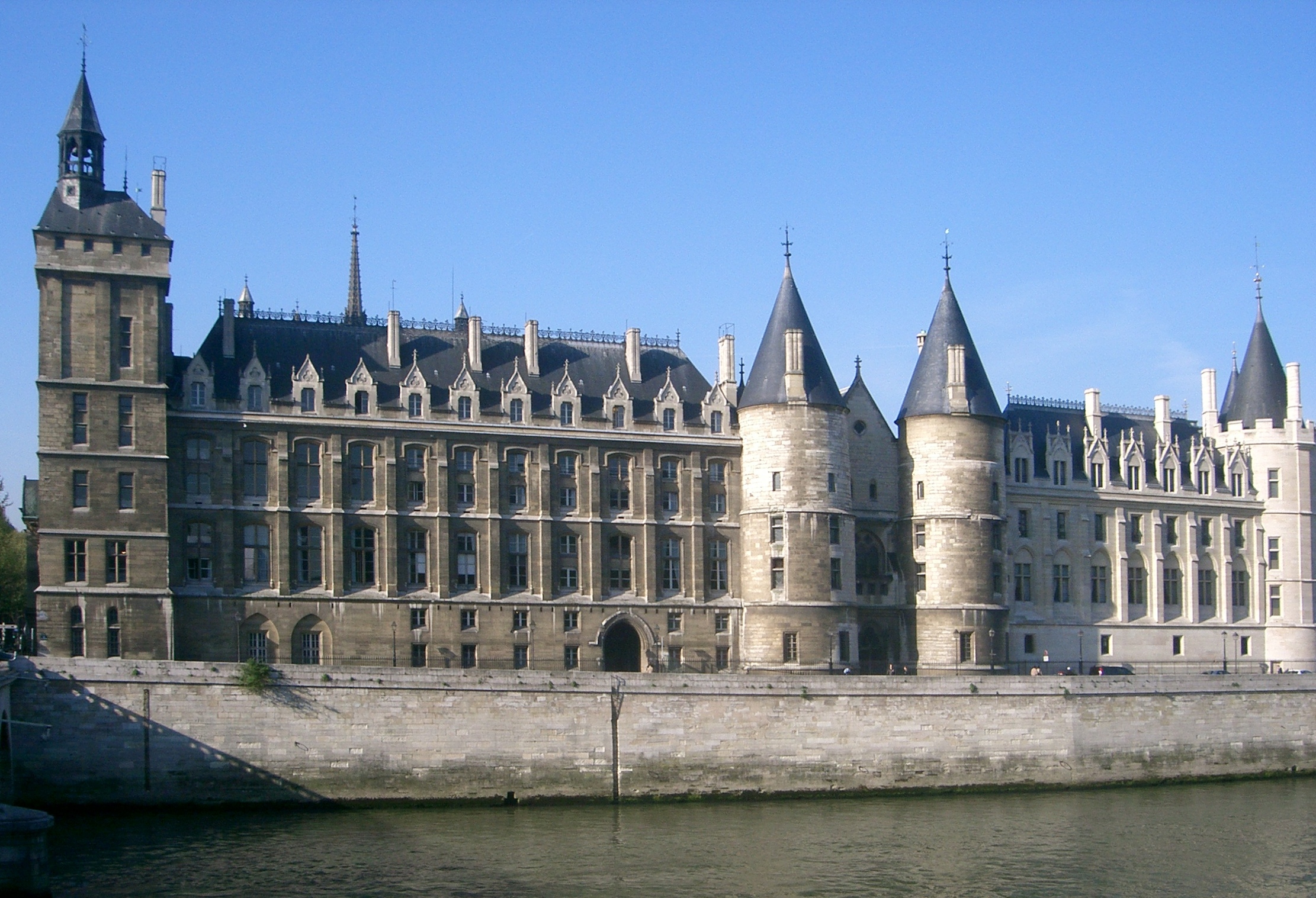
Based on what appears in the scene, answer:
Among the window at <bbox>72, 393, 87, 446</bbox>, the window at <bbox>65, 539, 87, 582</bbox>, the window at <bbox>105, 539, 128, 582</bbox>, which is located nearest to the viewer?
the window at <bbox>65, 539, 87, 582</bbox>

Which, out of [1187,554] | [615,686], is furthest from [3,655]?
[1187,554]

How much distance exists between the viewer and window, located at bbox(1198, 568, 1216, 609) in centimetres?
8375

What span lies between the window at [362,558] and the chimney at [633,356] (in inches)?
610

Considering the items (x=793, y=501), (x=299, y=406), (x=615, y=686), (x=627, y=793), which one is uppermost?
(x=299, y=406)

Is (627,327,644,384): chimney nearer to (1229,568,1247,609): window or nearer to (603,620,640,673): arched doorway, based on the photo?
(603,620,640,673): arched doorway

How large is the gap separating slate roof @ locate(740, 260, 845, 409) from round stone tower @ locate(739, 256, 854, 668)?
55 mm

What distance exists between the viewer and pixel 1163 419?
85625mm

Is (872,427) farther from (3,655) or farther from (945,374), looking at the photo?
(3,655)

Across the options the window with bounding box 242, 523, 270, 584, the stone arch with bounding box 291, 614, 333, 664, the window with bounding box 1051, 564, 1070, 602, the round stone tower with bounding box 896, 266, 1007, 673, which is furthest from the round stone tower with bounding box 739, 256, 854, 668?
the window with bounding box 242, 523, 270, 584

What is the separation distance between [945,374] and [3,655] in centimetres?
4264

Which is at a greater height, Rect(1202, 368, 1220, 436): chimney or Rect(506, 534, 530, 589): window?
Rect(1202, 368, 1220, 436): chimney

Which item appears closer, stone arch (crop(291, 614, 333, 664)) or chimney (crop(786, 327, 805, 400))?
stone arch (crop(291, 614, 333, 664))

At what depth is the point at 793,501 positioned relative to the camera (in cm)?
7012

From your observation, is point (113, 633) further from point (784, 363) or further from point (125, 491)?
point (784, 363)
